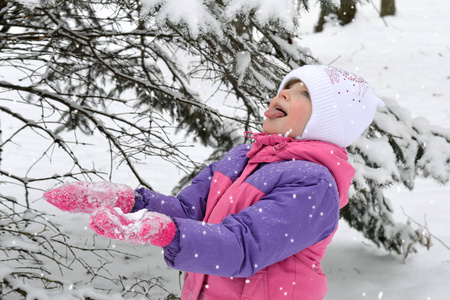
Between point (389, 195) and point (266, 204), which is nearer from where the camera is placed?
point (266, 204)

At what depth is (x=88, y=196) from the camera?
154cm

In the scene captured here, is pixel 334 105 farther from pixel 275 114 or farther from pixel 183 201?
pixel 183 201

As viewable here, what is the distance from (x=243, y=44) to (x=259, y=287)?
6.46ft

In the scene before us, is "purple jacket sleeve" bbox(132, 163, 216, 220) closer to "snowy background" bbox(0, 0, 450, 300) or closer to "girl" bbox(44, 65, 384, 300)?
"girl" bbox(44, 65, 384, 300)

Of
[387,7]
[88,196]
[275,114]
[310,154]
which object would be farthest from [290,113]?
[387,7]

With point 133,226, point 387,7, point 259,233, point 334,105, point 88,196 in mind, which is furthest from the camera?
point 387,7

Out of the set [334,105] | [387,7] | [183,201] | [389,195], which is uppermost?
[334,105]

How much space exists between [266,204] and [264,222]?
0.24 ft

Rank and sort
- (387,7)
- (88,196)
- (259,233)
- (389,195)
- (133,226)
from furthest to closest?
(387,7), (389,195), (88,196), (259,233), (133,226)

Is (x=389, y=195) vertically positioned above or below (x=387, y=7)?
below

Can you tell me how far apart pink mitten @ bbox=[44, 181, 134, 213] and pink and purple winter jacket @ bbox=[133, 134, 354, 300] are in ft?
0.32

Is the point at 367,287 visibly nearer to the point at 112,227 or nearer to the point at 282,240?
the point at 282,240

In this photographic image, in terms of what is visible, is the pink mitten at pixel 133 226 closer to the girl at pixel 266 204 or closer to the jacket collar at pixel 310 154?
the girl at pixel 266 204

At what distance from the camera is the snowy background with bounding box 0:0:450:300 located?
4199 mm
